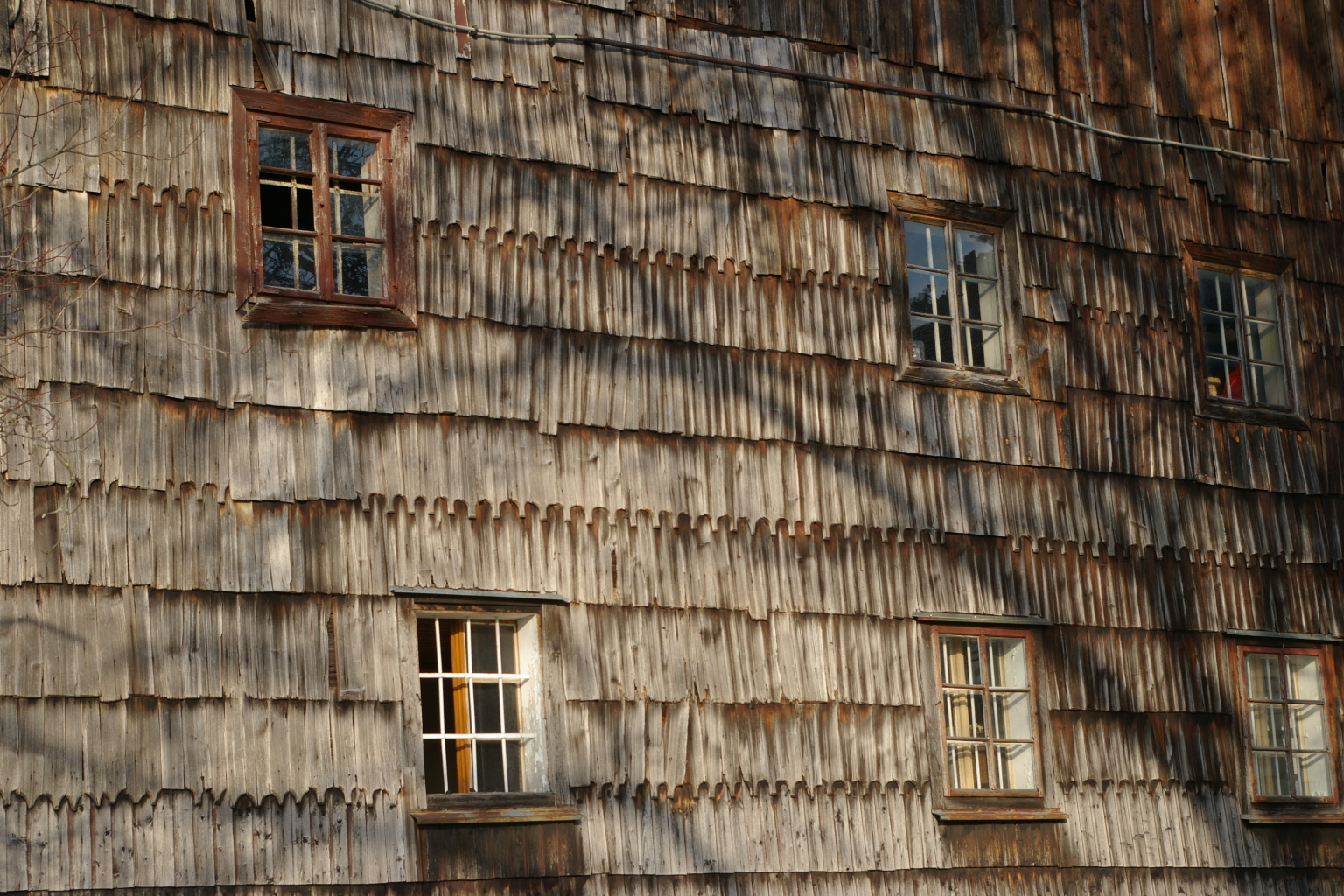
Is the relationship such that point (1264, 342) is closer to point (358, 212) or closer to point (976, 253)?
point (976, 253)

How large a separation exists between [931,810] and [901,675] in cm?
86

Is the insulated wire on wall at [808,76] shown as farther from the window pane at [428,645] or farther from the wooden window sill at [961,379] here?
the window pane at [428,645]

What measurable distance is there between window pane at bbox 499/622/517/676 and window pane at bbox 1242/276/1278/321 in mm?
6638

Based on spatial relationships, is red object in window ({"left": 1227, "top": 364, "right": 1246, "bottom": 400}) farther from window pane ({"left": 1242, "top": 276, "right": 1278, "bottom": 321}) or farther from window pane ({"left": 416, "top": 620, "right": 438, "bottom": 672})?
window pane ({"left": 416, "top": 620, "right": 438, "bottom": 672})

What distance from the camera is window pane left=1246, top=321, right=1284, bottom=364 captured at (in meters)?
13.5

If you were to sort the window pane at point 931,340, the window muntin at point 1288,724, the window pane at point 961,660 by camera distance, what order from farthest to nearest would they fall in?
1. the window muntin at point 1288,724
2. the window pane at point 931,340
3. the window pane at point 961,660

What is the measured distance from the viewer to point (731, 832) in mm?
10422

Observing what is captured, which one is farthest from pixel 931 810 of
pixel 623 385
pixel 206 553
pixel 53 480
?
pixel 53 480

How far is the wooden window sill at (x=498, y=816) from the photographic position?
9539 mm

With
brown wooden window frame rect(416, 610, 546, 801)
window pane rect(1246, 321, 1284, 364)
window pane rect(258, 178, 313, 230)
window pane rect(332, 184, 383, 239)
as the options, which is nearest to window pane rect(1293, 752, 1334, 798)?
window pane rect(1246, 321, 1284, 364)

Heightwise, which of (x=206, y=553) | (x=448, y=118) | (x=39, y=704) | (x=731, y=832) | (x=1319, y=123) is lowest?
(x=731, y=832)

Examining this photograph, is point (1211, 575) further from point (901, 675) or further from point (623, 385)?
point (623, 385)

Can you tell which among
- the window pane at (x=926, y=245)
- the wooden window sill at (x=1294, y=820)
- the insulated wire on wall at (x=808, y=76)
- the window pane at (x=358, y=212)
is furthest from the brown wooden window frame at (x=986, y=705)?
the window pane at (x=358, y=212)

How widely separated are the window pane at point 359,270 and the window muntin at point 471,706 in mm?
1939
